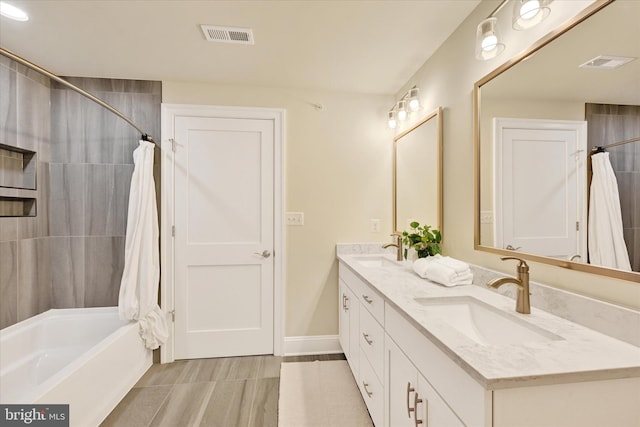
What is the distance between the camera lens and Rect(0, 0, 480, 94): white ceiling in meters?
1.60

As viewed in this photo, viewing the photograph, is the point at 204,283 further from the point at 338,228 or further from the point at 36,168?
the point at 36,168

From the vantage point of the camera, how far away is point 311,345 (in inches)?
103

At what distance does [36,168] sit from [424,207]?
2.98 metres

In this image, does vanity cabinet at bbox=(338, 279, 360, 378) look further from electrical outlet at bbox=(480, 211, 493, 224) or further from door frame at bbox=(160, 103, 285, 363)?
electrical outlet at bbox=(480, 211, 493, 224)

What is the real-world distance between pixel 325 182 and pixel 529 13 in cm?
176

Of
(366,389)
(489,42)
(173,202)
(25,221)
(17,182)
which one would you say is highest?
(489,42)

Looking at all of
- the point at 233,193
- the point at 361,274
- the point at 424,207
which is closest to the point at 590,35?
the point at 424,207

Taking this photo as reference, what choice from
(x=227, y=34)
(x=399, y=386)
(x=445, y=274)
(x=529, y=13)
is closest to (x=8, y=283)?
(x=227, y=34)

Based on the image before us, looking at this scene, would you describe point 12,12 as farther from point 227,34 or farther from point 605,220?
point 605,220

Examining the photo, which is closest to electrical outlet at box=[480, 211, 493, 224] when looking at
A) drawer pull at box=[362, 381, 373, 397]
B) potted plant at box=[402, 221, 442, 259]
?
potted plant at box=[402, 221, 442, 259]

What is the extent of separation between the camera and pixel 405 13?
163cm

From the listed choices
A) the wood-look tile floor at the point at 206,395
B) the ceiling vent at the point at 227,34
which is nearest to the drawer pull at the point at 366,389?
the wood-look tile floor at the point at 206,395

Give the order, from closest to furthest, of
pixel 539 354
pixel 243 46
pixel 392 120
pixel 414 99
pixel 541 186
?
pixel 539 354
pixel 541 186
pixel 243 46
pixel 414 99
pixel 392 120

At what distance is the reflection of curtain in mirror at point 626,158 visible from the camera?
0.89 meters
